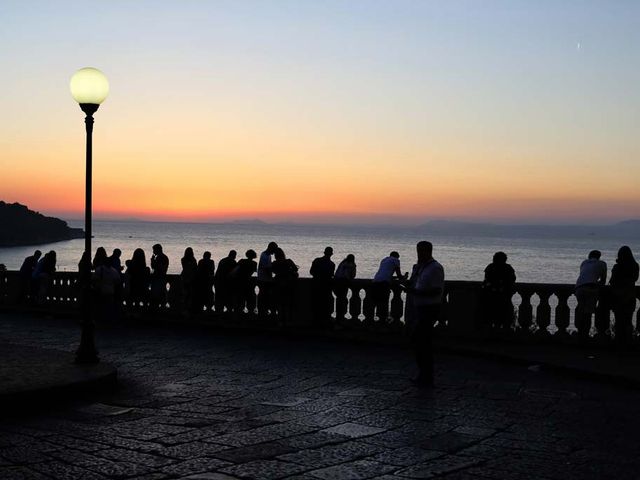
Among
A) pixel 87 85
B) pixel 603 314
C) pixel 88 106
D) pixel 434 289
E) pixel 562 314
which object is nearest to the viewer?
pixel 434 289

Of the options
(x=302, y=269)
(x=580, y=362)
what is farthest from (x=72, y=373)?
(x=302, y=269)

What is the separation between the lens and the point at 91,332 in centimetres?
1124

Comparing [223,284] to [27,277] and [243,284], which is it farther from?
[27,277]

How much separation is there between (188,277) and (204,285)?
429mm

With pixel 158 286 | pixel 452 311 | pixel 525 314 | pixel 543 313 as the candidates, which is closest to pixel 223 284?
pixel 158 286

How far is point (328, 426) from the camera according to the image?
7.93 metres

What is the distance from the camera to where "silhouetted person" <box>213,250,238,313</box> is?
18016 millimetres

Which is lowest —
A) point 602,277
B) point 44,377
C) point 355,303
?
point 44,377

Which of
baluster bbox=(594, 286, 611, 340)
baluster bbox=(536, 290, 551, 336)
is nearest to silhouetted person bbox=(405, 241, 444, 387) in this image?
baluster bbox=(536, 290, 551, 336)

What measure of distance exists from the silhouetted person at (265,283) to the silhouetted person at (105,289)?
3409mm

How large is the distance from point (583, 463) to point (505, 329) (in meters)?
7.78

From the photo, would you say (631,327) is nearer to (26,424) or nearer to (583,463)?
(583,463)

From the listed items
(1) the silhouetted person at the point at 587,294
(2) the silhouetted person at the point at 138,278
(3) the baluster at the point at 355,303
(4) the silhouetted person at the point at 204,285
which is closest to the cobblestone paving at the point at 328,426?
(1) the silhouetted person at the point at 587,294

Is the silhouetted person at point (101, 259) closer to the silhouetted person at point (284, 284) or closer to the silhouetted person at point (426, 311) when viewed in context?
the silhouetted person at point (284, 284)
